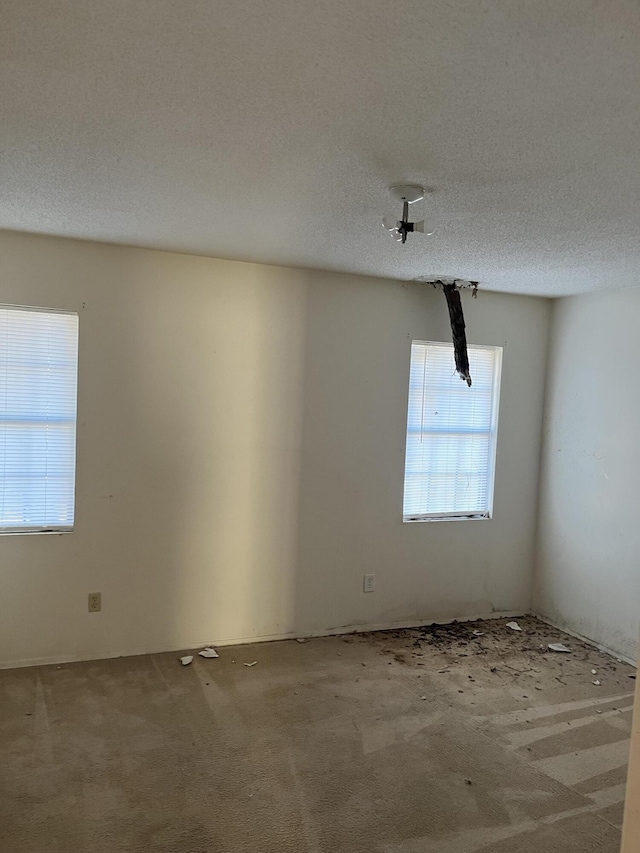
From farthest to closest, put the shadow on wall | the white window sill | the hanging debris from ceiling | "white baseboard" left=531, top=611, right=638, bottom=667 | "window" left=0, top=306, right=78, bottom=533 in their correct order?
the white window sill
the hanging debris from ceiling
"white baseboard" left=531, top=611, right=638, bottom=667
the shadow on wall
"window" left=0, top=306, right=78, bottom=533

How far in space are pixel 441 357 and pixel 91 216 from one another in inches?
99.3

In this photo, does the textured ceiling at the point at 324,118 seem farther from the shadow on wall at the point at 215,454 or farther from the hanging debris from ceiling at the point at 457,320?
the hanging debris from ceiling at the point at 457,320

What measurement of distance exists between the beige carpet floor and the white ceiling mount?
2.35 m

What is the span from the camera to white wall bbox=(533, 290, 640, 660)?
4.12 meters

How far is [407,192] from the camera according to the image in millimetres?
2439

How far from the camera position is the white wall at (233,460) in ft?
11.9

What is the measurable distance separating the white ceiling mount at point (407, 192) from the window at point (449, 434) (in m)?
2.01

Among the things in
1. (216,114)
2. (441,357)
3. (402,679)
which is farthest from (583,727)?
(216,114)

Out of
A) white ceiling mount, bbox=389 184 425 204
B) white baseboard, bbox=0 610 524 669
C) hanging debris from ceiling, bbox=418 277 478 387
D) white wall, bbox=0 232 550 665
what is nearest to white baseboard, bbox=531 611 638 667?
white baseboard, bbox=0 610 524 669

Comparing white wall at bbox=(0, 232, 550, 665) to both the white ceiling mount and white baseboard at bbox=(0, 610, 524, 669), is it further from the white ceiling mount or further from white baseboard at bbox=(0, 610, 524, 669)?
the white ceiling mount

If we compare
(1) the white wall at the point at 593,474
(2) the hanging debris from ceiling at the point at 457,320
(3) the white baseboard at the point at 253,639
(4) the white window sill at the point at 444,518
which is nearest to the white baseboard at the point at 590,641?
(1) the white wall at the point at 593,474

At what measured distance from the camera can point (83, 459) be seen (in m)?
3.64

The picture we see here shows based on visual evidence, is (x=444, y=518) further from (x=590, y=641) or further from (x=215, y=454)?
(x=215, y=454)

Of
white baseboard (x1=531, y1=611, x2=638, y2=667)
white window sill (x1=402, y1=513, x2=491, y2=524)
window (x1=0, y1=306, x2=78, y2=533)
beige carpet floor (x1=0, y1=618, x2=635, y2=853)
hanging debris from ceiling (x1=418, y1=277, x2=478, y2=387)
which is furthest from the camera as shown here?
white window sill (x1=402, y1=513, x2=491, y2=524)
